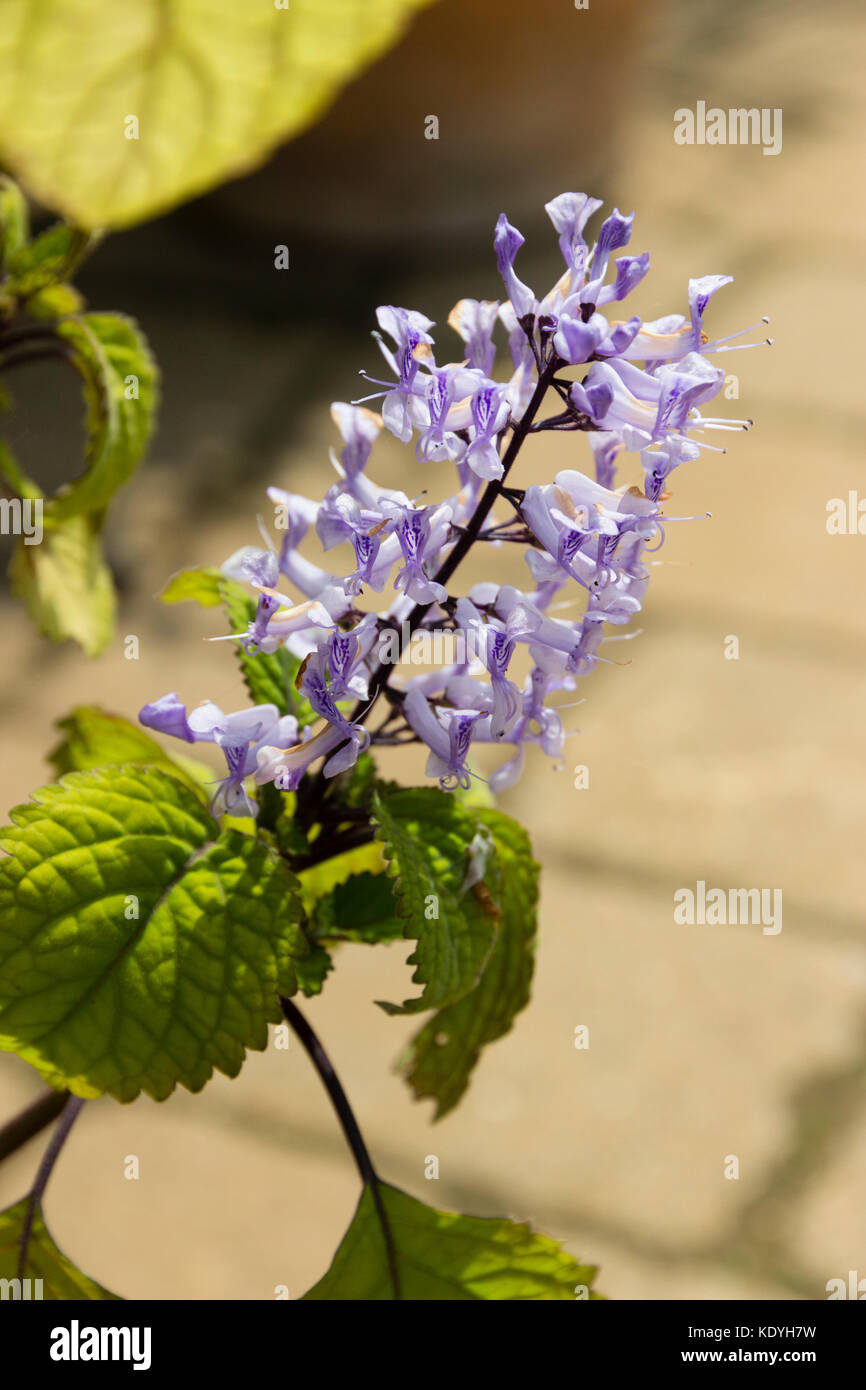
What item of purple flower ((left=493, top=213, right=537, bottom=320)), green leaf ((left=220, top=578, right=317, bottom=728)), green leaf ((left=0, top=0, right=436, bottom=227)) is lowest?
green leaf ((left=220, top=578, right=317, bottom=728))

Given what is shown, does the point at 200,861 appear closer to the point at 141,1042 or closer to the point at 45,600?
the point at 141,1042

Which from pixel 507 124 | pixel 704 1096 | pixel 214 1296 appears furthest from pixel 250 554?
pixel 507 124

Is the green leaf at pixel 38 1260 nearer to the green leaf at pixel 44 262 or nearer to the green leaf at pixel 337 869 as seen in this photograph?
the green leaf at pixel 337 869

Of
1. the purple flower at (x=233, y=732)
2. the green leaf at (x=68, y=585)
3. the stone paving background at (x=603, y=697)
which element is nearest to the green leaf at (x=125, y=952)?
the purple flower at (x=233, y=732)

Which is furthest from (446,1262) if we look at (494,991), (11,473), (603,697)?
(603,697)

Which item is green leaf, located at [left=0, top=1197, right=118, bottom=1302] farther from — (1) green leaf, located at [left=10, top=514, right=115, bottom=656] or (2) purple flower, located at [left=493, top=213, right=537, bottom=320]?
(2) purple flower, located at [left=493, top=213, right=537, bottom=320]

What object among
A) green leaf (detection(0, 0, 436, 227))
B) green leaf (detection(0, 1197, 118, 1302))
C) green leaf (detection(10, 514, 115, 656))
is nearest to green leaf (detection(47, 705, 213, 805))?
green leaf (detection(10, 514, 115, 656))
